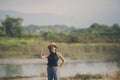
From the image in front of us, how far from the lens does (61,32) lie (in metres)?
22.0

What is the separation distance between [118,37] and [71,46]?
3.07 metres

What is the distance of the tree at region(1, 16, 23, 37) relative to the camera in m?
19.4

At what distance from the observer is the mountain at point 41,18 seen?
62.6 feet

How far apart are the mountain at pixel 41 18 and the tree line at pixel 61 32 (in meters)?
0.25

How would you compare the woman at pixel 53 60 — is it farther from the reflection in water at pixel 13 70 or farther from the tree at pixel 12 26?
the tree at pixel 12 26

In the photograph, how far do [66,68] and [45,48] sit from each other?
88.4 inches

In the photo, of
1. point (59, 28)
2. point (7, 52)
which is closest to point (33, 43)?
point (7, 52)

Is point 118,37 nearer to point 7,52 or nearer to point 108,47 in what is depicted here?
point 108,47

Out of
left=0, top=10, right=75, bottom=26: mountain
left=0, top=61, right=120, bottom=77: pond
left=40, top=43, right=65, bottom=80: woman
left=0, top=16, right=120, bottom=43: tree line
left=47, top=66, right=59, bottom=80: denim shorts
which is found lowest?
left=0, top=61, right=120, bottom=77: pond

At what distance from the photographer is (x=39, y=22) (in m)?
21.5

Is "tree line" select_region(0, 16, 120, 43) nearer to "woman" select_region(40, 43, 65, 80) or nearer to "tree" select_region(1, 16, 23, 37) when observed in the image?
"tree" select_region(1, 16, 23, 37)

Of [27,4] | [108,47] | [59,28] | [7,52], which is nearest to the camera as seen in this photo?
[27,4]

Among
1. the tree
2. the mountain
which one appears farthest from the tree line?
the mountain

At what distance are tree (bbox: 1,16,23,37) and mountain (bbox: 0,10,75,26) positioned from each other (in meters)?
0.22
